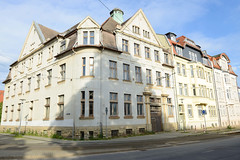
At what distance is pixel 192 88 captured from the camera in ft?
109

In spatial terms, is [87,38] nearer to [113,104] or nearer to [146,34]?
[113,104]

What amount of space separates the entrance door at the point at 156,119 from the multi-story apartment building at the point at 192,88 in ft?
15.6

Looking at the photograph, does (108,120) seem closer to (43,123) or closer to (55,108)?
(55,108)

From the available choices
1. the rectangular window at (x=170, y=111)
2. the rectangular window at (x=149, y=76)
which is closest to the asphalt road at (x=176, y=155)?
the rectangular window at (x=149, y=76)

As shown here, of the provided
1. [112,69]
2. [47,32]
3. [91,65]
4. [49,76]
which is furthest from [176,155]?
[47,32]

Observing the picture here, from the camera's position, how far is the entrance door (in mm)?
24703

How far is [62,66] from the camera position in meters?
23.1

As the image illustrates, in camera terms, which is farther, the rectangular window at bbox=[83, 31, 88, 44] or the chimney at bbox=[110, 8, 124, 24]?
the chimney at bbox=[110, 8, 124, 24]

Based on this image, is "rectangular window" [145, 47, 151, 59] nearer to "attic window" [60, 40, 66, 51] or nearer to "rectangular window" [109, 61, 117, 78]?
"rectangular window" [109, 61, 117, 78]

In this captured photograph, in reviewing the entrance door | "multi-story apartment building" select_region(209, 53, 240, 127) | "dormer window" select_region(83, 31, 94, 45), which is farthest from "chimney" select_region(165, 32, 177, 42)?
"dormer window" select_region(83, 31, 94, 45)

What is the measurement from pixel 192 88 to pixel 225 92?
50.8 ft

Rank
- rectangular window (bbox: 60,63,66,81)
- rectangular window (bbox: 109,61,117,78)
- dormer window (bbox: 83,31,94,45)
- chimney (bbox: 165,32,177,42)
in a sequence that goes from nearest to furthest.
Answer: dormer window (bbox: 83,31,94,45), rectangular window (bbox: 109,61,117,78), rectangular window (bbox: 60,63,66,81), chimney (bbox: 165,32,177,42)

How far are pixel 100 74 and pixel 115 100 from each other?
3619 mm

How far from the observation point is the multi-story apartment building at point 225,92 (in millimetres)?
40125
